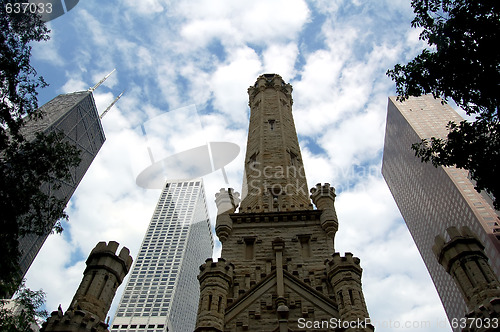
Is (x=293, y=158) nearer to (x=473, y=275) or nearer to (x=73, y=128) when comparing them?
(x=473, y=275)

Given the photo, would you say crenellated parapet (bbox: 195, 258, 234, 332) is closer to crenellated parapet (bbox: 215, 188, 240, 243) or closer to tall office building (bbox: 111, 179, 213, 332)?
crenellated parapet (bbox: 215, 188, 240, 243)

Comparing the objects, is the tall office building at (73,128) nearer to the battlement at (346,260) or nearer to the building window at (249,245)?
the building window at (249,245)

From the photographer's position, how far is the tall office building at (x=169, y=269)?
97.1 meters

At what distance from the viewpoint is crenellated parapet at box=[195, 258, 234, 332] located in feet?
42.9

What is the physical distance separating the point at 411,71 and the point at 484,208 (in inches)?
3182

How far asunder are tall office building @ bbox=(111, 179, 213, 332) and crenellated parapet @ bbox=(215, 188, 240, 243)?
261 ft

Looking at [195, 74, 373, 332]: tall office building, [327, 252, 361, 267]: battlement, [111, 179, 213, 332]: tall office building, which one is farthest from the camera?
[111, 179, 213, 332]: tall office building

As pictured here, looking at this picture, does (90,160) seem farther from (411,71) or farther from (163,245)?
(411,71)

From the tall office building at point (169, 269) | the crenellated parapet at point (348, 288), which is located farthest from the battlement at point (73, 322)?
the tall office building at point (169, 269)

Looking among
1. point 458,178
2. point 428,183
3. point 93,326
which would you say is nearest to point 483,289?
point 93,326

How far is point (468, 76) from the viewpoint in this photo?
1239 cm

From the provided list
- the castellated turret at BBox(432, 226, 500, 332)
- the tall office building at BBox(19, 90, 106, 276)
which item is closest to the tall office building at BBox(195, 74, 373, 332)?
the castellated turret at BBox(432, 226, 500, 332)

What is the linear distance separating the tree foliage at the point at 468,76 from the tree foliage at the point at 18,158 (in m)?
12.9

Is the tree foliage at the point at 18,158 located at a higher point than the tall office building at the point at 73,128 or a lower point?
lower
